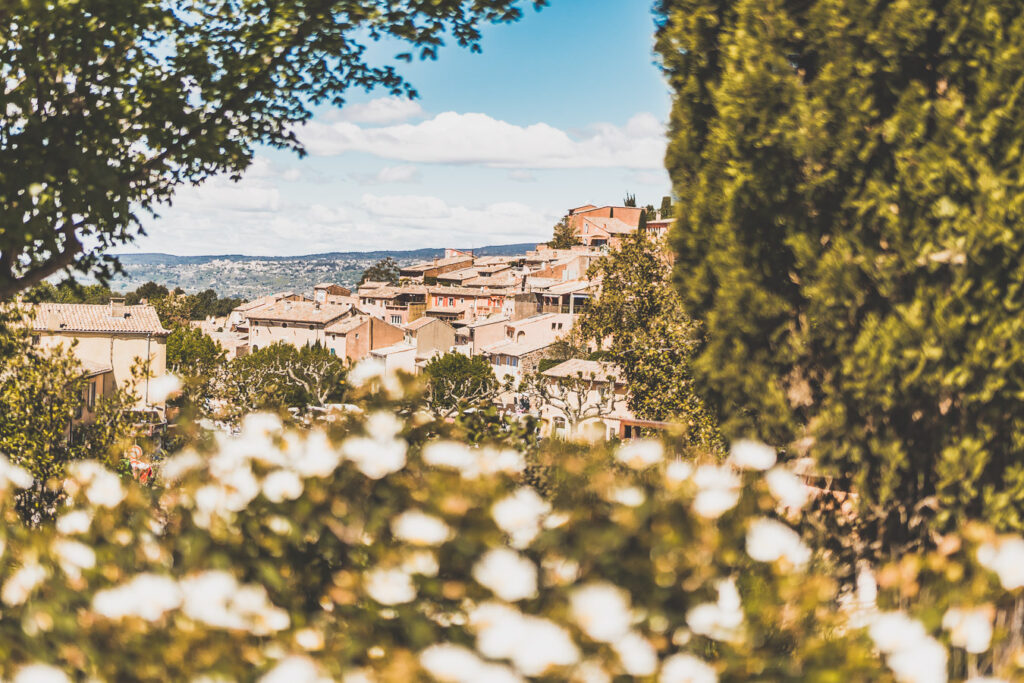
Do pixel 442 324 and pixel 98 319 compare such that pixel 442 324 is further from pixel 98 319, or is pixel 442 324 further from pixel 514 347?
pixel 98 319

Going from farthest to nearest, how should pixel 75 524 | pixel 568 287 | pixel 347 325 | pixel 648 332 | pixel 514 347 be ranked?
pixel 347 325
pixel 568 287
pixel 514 347
pixel 648 332
pixel 75 524

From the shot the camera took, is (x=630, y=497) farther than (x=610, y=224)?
No

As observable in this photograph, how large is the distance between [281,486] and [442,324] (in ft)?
220

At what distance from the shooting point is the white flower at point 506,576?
8.55 feet

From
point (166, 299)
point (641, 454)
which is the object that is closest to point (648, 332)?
point (641, 454)

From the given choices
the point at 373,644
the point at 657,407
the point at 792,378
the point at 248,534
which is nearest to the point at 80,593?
the point at 248,534

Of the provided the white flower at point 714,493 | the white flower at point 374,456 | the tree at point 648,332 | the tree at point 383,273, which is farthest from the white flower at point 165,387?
the tree at point 383,273

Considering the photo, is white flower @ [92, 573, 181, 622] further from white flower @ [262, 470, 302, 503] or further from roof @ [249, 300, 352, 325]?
roof @ [249, 300, 352, 325]

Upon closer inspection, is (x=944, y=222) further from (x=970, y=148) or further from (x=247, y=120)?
(x=247, y=120)

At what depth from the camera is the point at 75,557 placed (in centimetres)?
297

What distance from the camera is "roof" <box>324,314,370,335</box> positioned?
7317cm

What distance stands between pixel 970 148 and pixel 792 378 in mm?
1661

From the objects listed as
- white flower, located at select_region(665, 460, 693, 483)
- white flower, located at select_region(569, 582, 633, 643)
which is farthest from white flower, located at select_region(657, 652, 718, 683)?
white flower, located at select_region(665, 460, 693, 483)

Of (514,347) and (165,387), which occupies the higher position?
(165,387)
